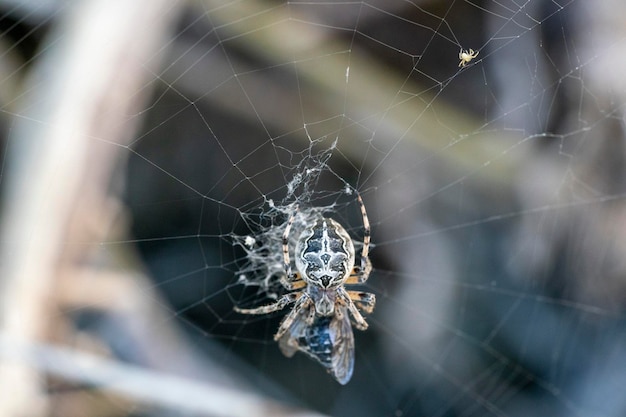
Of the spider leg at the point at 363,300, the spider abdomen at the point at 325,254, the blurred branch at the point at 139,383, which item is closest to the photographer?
the spider abdomen at the point at 325,254

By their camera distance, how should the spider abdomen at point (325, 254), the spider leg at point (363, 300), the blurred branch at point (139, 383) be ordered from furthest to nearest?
the spider leg at point (363, 300)
the blurred branch at point (139, 383)
the spider abdomen at point (325, 254)

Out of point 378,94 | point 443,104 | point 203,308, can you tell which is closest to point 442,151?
point 443,104

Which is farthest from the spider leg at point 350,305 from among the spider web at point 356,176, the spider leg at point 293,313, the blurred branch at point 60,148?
the blurred branch at point 60,148

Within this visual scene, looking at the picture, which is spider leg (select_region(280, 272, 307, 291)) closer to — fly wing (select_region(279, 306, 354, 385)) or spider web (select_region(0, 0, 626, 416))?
fly wing (select_region(279, 306, 354, 385))

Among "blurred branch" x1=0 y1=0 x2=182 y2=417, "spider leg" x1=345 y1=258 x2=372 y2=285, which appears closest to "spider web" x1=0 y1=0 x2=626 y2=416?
"blurred branch" x1=0 y1=0 x2=182 y2=417

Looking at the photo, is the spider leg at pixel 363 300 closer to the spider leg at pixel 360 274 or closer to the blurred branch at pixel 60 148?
the spider leg at pixel 360 274

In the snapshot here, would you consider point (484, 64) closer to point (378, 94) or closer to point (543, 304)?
point (378, 94)

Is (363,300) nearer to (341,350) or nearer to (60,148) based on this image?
(341,350)
